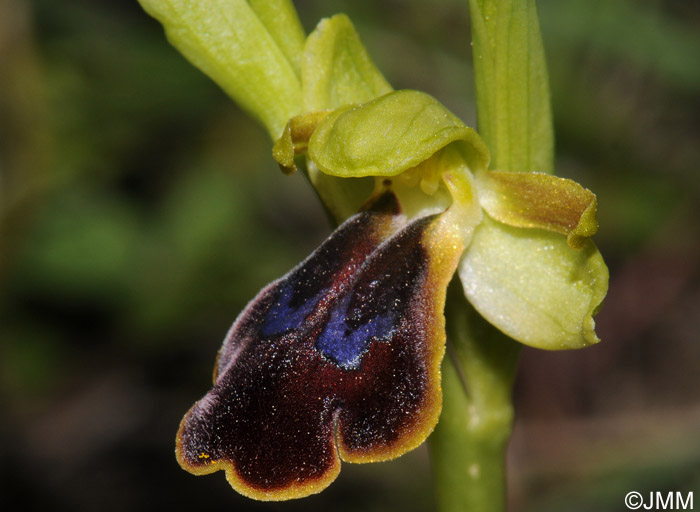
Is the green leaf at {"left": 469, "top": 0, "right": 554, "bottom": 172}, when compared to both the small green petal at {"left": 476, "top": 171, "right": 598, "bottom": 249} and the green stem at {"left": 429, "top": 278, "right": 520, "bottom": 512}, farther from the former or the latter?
the green stem at {"left": 429, "top": 278, "right": 520, "bottom": 512}

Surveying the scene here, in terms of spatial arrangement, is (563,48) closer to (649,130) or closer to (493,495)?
(649,130)

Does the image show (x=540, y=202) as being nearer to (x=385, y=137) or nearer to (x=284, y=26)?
(x=385, y=137)

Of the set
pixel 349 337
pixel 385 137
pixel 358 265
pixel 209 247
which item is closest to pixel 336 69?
pixel 385 137

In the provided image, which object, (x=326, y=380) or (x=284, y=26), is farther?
(x=284, y=26)

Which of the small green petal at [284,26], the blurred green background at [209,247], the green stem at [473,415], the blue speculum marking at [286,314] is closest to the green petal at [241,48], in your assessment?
the small green petal at [284,26]

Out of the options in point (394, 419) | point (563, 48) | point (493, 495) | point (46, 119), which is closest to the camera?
point (394, 419)

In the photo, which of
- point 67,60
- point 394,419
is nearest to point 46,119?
point 67,60

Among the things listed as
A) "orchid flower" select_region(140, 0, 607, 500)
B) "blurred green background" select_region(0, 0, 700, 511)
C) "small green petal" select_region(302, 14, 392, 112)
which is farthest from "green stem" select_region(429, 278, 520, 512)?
"blurred green background" select_region(0, 0, 700, 511)
